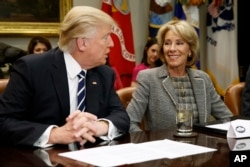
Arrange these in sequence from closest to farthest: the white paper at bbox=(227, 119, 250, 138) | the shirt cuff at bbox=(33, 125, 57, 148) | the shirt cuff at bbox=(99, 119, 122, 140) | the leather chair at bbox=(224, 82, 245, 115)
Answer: the white paper at bbox=(227, 119, 250, 138) → the shirt cuff at bbox=(33, 125, 57, 148) → the shirt cuff at bbox=(99, 119, 122, 140) → the leather chair at bbox=(224, 82, 245, 115)

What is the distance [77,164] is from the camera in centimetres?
138

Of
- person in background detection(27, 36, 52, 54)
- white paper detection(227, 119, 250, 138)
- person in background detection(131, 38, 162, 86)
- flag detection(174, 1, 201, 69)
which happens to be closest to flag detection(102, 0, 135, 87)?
person in background detection(131, 38, 162, 86)

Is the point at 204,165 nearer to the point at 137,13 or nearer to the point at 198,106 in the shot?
the point at 198,106

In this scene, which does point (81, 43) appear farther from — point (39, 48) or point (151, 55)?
point (151, 55)

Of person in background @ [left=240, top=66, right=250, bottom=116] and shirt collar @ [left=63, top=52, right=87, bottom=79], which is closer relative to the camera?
→ shirt collar @ [left=63, top=52, right=87, bottom=79]

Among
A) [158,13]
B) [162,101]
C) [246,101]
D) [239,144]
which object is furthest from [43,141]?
[158,13]

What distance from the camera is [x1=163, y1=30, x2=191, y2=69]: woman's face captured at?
2.71 metres

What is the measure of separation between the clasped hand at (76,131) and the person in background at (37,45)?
105 inches

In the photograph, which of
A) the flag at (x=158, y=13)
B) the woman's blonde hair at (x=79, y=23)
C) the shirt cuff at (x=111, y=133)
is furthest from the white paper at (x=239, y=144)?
the flag at (x=158, y=13)

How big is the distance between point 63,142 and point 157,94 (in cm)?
99

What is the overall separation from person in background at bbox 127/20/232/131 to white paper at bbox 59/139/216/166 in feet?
2.39

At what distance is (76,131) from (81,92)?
333mm

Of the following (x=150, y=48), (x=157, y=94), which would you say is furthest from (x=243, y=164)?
(x=150, y=48)

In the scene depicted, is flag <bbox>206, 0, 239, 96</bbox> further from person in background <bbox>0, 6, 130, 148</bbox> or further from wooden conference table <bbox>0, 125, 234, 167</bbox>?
wooden conference table <bbox>0, 125, 234, 167</bbox>
